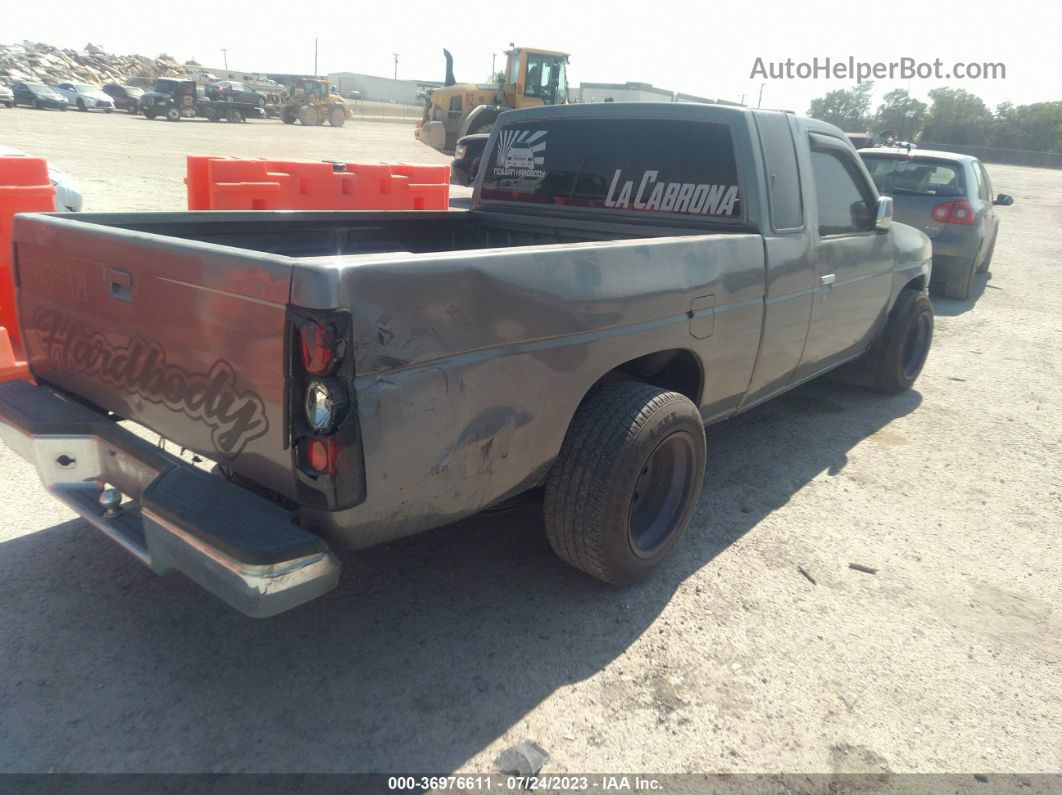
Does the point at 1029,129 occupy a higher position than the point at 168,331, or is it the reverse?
the point at 1029,129

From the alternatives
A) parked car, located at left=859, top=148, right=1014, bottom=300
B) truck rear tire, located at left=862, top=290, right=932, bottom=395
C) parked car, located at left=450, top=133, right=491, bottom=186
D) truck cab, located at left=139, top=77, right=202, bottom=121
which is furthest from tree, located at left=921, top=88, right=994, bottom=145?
truck rear tire, located at left=862, top=290, right=932, bottom=395

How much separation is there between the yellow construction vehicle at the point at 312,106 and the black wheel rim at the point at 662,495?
43980 millimetres

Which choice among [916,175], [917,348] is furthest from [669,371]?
[916,175]

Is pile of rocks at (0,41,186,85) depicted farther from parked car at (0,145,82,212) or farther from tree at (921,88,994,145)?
tree at (921,88,994,145)

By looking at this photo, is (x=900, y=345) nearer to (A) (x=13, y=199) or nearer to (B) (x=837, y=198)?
(B) (x=837, y=198)

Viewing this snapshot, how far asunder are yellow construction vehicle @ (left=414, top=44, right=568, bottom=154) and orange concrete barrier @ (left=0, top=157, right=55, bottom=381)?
51.2 feet

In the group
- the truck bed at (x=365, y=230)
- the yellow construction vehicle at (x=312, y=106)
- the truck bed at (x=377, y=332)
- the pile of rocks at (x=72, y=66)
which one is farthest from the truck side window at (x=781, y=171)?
the pile of rocks at (x=72, y=66)

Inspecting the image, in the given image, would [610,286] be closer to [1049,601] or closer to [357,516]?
[357,516]

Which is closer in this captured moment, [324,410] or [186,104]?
[324,410]

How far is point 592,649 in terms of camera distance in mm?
2838

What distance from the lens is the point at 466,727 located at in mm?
2436

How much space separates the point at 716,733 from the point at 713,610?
2.26 feet

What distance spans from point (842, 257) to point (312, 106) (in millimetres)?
44020

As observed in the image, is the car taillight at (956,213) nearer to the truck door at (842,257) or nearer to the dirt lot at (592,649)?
the truck door at (842,257)
